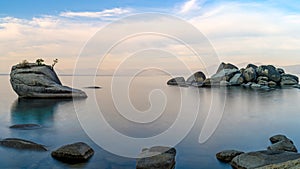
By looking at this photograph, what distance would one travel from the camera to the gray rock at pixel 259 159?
780 cm

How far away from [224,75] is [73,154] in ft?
151

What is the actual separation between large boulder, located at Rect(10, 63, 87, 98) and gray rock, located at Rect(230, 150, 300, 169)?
20.7m

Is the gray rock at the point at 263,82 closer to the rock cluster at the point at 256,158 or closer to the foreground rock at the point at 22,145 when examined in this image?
the rock cluster at the point at 256,158

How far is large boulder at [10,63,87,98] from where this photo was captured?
25328mm

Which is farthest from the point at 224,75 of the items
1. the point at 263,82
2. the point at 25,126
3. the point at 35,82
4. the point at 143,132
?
the point at 25,126

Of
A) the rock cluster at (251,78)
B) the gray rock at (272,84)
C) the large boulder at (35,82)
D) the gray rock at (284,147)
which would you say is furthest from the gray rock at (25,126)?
the gray rock at (272,84)

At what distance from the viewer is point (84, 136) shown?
1271 centimetres

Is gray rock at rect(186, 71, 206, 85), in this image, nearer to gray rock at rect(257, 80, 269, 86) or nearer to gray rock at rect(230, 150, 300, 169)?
gray rock at rect(257, 80, 269, 86)

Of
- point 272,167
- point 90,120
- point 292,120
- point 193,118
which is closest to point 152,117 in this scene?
point 193,118

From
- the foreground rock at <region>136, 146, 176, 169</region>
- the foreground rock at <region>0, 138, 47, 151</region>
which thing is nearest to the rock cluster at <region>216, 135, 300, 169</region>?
the foreground rock at <region>136, 146, 176, 169</region>

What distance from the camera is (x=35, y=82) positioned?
25156 millimetres

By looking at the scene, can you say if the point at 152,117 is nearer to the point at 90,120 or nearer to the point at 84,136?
the point at 90,120

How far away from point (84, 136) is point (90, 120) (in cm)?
380

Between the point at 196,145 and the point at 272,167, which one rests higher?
the point at 272,167
